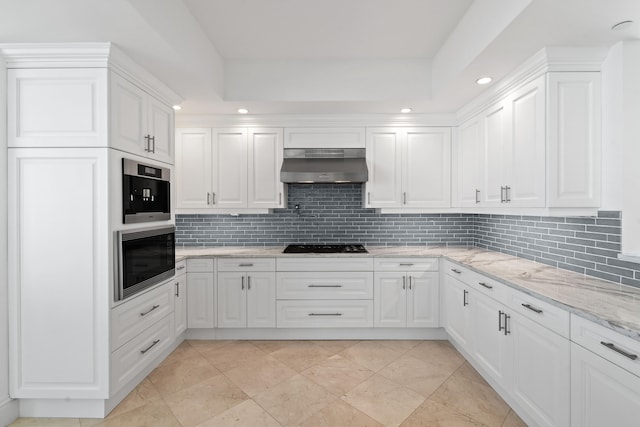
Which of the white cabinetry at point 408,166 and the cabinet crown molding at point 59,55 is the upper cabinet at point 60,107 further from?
the white cabinetry at point 408,166

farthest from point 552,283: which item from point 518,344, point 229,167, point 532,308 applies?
point 229,167

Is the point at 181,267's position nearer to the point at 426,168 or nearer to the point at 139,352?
the point at 139,352

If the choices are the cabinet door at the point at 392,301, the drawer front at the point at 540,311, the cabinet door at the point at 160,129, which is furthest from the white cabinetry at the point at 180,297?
the drawer front at the point at 540,311

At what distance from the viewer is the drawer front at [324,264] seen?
3135mm

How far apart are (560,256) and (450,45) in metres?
1.93

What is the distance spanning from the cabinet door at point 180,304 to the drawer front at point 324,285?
943 millimetres

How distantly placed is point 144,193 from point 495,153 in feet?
9.55

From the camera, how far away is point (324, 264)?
3137mm

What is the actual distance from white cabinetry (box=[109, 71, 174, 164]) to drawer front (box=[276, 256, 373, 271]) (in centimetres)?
149

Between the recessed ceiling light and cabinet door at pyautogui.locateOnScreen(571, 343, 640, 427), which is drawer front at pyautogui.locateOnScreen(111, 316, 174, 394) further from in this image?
the recessed ceiling light

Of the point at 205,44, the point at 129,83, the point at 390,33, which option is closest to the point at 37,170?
the point at 129,83

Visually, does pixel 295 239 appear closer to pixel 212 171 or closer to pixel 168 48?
pixel 212 171

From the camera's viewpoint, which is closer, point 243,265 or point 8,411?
point 8,411

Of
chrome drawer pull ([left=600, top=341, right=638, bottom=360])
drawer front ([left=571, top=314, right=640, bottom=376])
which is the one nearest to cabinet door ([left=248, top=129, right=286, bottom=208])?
drawer front ([left=571, top=314, right=640, bottom=376])
